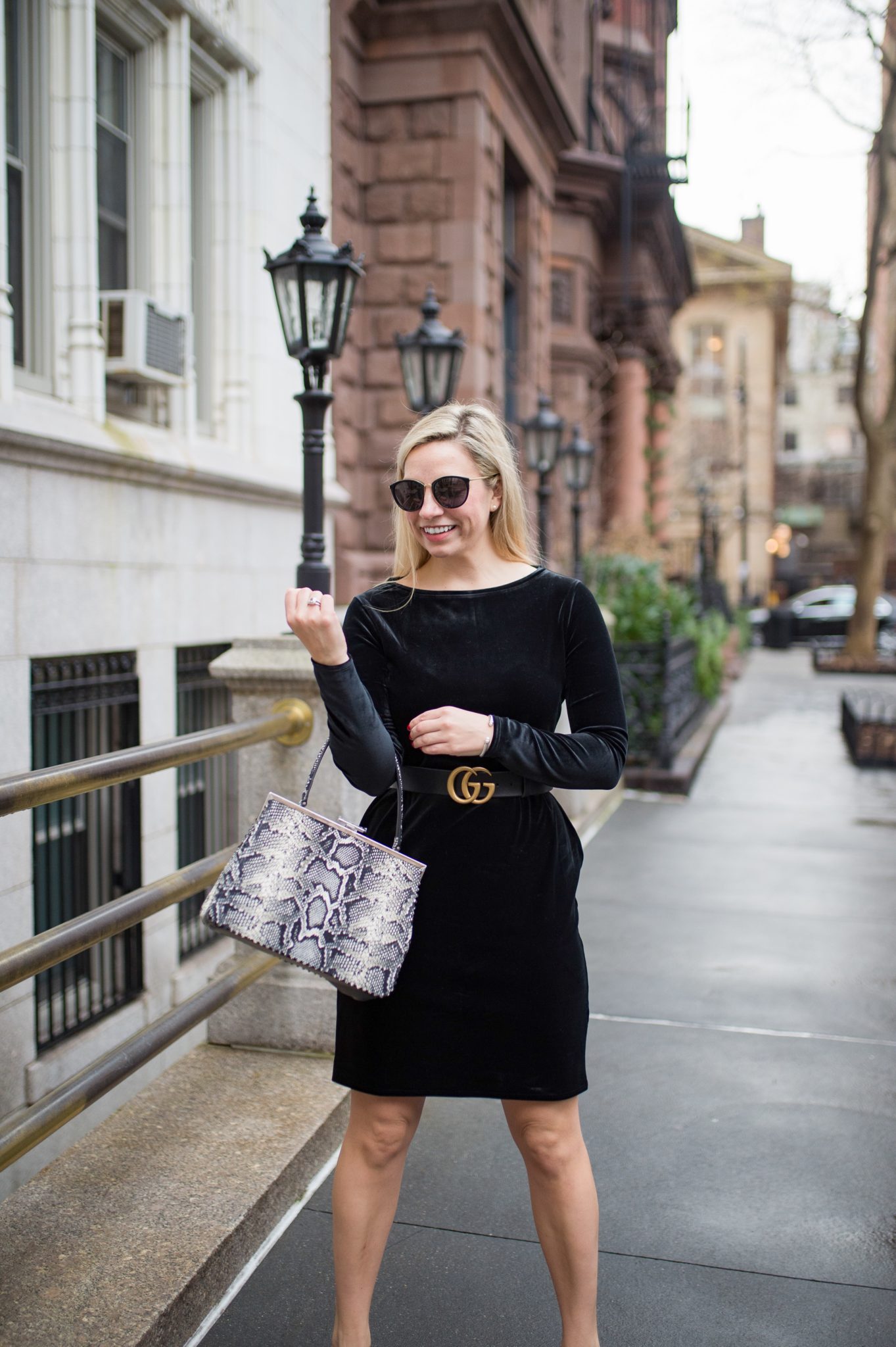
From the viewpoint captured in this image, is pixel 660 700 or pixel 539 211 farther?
pixel 539 211

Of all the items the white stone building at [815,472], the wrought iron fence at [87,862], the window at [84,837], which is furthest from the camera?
the white stone building at [815,472]

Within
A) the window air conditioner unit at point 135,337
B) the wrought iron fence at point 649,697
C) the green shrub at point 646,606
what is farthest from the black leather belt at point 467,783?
the green shrub at point 646,606

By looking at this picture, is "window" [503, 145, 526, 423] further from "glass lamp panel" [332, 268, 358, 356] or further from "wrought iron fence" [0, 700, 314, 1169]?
"wrought iron fence" [0, 700, 314, 1169]

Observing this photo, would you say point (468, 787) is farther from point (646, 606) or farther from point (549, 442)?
point (646, 606)

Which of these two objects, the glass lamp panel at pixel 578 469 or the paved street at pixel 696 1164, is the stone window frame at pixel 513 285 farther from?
the paved street at pixel 696 1164

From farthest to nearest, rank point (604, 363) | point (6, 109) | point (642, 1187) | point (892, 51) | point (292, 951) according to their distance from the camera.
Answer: point (892, 51)
point (604, 363)
point (6, 109)
point (642, 1187)
point (292, 951)

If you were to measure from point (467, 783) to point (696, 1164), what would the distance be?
186 centimetres

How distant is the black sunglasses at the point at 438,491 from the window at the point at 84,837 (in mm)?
4514

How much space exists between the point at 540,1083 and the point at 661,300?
21.5m

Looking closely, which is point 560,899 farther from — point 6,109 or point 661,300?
point 661,300

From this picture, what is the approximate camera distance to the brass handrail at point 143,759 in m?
2.42

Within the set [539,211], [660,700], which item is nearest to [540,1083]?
[660,700]

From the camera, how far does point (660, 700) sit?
11.0m

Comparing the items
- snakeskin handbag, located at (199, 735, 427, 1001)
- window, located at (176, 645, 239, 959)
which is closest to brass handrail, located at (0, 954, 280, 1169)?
snakeskin handbag, located at (199, 735, 427, 1001)
